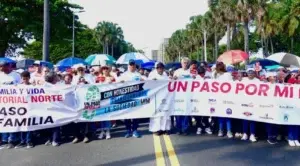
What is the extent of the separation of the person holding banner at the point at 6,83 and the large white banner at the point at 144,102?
23 cm

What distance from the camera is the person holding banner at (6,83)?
843 cm

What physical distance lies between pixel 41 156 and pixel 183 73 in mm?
4190

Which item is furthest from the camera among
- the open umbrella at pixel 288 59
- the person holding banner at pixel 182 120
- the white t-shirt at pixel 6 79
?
the open umbrella at pixel 288 59

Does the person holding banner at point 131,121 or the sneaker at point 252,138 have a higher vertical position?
the person holding banner at point 131,121

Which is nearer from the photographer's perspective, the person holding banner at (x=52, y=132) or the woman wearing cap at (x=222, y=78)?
the person holding banner at (x=52, y=132)

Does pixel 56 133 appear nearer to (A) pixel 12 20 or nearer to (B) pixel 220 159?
(B) pixel 220 159

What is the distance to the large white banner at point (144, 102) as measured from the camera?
8406 millimetres

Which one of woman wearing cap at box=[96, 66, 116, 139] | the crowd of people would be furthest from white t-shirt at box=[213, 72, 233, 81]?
woman wearing cap at box=[96, 66, 116, 139]

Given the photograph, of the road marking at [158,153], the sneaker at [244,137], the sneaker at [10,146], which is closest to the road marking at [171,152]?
the road marking at [158,153]

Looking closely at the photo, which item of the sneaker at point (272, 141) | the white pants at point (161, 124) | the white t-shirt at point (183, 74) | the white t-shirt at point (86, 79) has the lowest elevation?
the sneaker at point (272, 141)

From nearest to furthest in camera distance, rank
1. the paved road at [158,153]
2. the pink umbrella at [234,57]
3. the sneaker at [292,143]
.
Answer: the paved road at [158,153]
the sneaker at [292,143]
the pink umbrella at [234,57]

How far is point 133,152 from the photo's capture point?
7.46 metres

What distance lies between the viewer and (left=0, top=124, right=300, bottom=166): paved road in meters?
6.74

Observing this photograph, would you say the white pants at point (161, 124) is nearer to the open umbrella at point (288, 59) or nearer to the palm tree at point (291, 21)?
the open umbrella at point (288, 59)
